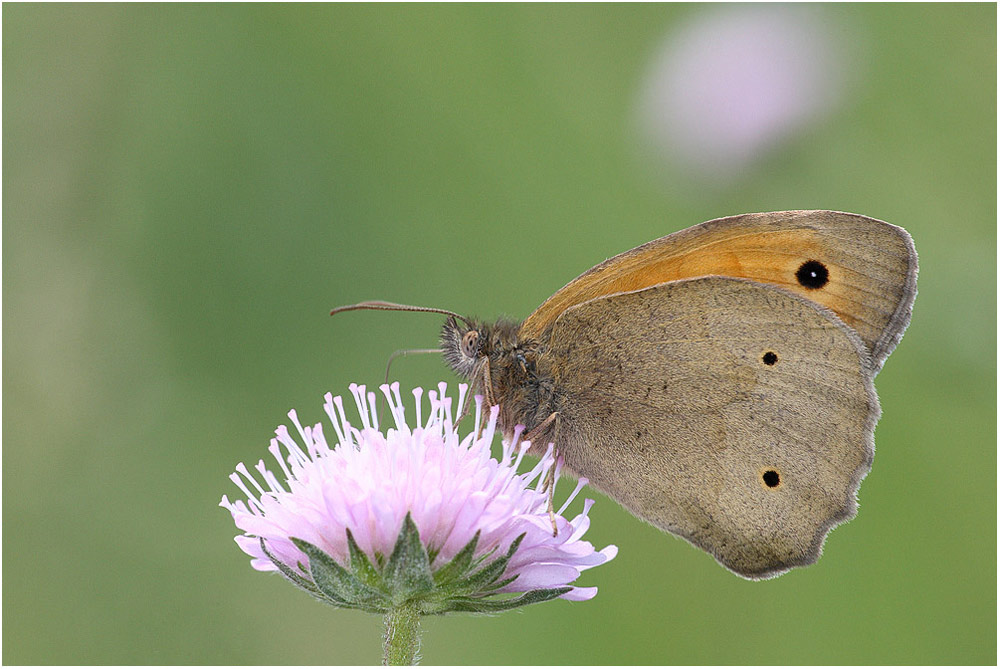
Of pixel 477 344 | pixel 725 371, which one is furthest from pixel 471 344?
pixel 725 371

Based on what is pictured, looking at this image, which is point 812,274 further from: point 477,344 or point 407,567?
point 407,567

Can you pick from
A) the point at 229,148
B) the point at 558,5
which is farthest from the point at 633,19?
the point at 229,148

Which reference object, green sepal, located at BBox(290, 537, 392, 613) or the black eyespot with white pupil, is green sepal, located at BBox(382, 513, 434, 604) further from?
the black eyespot with white pupil

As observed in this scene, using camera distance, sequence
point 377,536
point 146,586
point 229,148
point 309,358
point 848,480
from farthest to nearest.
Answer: point 229,148 → point 309,358 → point 146,586 → point 848,480 → point 377,536

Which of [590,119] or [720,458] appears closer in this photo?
[720,458]

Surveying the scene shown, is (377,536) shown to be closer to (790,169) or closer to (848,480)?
(848,480)
